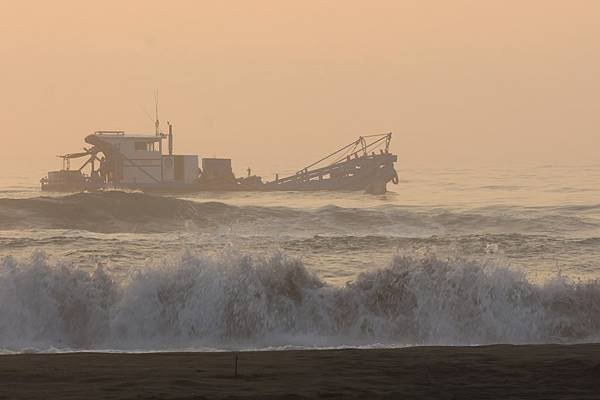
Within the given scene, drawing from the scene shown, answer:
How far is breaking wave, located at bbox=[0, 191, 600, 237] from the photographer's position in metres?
43.0

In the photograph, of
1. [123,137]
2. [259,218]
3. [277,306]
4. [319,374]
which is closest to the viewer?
[319,374]

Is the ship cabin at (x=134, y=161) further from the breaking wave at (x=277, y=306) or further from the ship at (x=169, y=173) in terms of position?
the breaking wave at (x=277, y=306)

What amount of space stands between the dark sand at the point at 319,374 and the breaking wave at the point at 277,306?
340 centimetres

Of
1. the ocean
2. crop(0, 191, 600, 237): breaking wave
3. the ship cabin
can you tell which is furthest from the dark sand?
the ship cabin

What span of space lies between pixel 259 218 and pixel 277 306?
3164 cm

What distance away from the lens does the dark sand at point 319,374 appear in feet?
34.9

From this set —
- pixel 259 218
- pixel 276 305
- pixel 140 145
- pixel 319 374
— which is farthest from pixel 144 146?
pixel 319 374

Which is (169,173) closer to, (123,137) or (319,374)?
(123,137)

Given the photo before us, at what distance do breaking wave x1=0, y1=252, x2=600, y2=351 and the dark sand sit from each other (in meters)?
3.40

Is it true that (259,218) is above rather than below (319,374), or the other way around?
above

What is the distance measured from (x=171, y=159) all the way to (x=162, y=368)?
66.7m

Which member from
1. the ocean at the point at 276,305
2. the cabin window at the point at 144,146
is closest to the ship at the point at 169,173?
the cabin window at the point at 144,146

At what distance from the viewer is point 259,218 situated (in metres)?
49.7

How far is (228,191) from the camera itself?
80.3m
